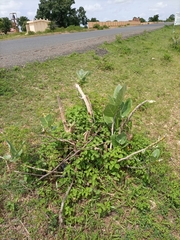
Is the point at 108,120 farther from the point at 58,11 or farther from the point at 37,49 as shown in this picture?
the point at 58,11

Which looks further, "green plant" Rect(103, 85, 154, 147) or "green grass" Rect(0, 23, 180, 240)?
"green plant" Rect(103, 85, 154, 147)

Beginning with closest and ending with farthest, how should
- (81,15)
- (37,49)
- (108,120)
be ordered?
(108,120) → (37,49) → (81,15)

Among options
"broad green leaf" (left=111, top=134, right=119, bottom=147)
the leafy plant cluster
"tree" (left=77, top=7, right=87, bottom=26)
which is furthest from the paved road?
"tree" (left=77, top=7, right=87, bottom=26)

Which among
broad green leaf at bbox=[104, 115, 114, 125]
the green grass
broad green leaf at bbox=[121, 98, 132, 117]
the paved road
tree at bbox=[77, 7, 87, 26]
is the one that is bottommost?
the green grass

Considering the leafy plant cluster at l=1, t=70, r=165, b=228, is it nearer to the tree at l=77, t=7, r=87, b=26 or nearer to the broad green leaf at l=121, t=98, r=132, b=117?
the broad green leaf at l=121, t=98, r=132, b=117

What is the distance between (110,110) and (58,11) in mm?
40230

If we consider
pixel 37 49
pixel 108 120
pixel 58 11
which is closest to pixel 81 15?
pixel 58 11

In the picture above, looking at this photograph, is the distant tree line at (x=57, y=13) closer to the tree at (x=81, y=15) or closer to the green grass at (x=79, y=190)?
the tree at (x=81, y=15)

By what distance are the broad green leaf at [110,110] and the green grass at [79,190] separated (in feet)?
1.56

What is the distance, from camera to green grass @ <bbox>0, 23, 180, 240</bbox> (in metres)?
1.48

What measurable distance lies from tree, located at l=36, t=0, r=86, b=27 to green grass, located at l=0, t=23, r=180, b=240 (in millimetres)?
37846

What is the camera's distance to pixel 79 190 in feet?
5.27

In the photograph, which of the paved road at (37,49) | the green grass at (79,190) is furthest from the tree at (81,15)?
the green grass at (79,190)

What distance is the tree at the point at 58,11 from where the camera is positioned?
36.1 metres
